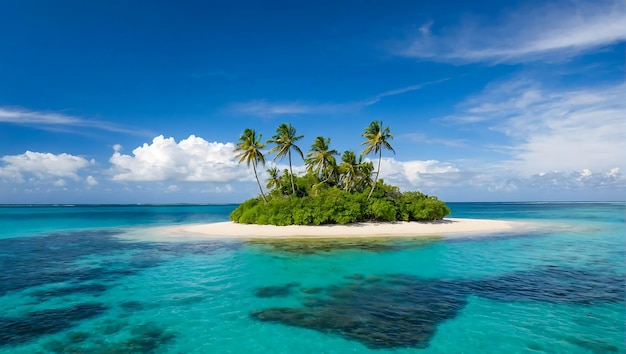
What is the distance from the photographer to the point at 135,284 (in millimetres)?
17859

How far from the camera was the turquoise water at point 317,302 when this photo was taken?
416 inches

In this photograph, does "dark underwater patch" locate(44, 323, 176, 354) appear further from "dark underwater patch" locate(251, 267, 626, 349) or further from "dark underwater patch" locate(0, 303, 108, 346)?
"dark underwater patch" locate(251, 267, 626, 349)

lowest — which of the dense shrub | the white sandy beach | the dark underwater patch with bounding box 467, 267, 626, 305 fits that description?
the dark underwater patch with bounding box 467, 267, 626, 305

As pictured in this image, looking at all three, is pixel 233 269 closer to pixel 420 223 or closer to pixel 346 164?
pixel 420 223

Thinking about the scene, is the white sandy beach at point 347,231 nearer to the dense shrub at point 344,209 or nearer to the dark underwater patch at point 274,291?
the dense shrub at point 344,209

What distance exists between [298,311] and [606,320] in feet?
35.9

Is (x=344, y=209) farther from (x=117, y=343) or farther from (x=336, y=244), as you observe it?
(x=117, y=343)

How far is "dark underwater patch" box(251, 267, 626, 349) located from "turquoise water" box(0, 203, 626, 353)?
56 millimetres

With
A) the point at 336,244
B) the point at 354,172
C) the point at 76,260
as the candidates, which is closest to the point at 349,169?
the point at 354,172

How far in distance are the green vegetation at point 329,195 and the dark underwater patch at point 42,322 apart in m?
31.3

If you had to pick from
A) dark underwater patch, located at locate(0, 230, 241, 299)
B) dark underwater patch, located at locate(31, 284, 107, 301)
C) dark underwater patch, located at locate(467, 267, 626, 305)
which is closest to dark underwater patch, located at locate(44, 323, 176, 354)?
dark underwater patch, located at locate(31, 284, 107, 301)

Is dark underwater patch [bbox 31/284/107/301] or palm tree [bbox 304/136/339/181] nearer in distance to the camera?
dark underwater patch [bbox 31/284/107/301]

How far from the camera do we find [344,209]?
4488 centimetres

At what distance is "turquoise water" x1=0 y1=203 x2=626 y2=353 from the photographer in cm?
1058
